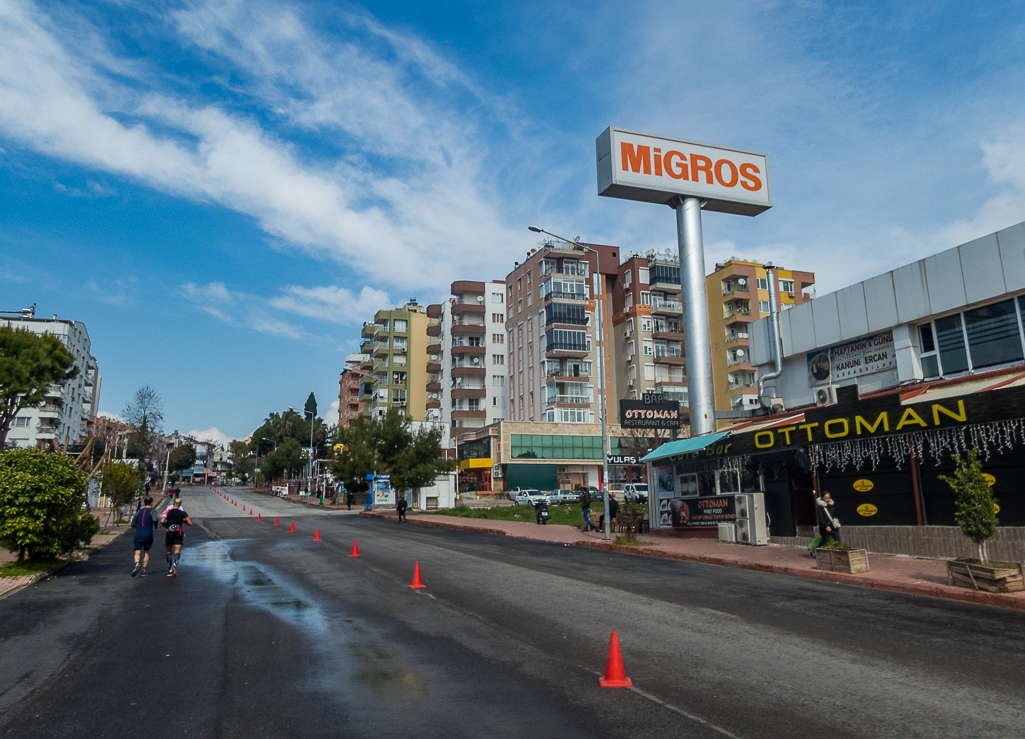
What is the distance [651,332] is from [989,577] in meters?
67.5

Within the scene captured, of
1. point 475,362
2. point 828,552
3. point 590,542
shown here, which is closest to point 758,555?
point 828,552

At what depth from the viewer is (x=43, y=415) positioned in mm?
83750

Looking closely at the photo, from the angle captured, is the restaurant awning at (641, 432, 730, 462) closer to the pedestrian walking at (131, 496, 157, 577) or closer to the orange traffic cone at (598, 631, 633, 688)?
the pedestrian walking at (131, 496, 157, 577)

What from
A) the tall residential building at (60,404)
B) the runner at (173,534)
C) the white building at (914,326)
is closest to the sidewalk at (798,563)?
the white building at (914,326)

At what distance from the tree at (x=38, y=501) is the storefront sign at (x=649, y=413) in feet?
61.9

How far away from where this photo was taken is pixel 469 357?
86938 mm

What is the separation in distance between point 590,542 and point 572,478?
47.2m

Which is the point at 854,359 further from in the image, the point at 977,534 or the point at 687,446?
the point at 977,534

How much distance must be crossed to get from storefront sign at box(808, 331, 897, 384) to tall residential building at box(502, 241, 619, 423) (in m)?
48.6

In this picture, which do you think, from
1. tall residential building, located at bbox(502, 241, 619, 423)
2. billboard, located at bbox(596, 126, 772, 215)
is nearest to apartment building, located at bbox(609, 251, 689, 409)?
tall residential building, located at bbox(502, 241, 619, 423)

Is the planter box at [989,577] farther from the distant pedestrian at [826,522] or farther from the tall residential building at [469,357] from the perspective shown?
the tall residential building at [469,357]

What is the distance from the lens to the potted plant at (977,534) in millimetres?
11375

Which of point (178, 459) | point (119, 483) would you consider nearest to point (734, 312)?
point (119, 483)

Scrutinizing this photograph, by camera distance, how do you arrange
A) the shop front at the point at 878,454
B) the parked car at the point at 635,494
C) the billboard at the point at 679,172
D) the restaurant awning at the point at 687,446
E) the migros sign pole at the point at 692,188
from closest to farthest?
the shop front at the point at 878,454 < the restaurant awning at the point at 687,446 < the migros sign pole at the point at 692,188 < the billboard at the point at 679,172 < the parked car at the point at 635,494
